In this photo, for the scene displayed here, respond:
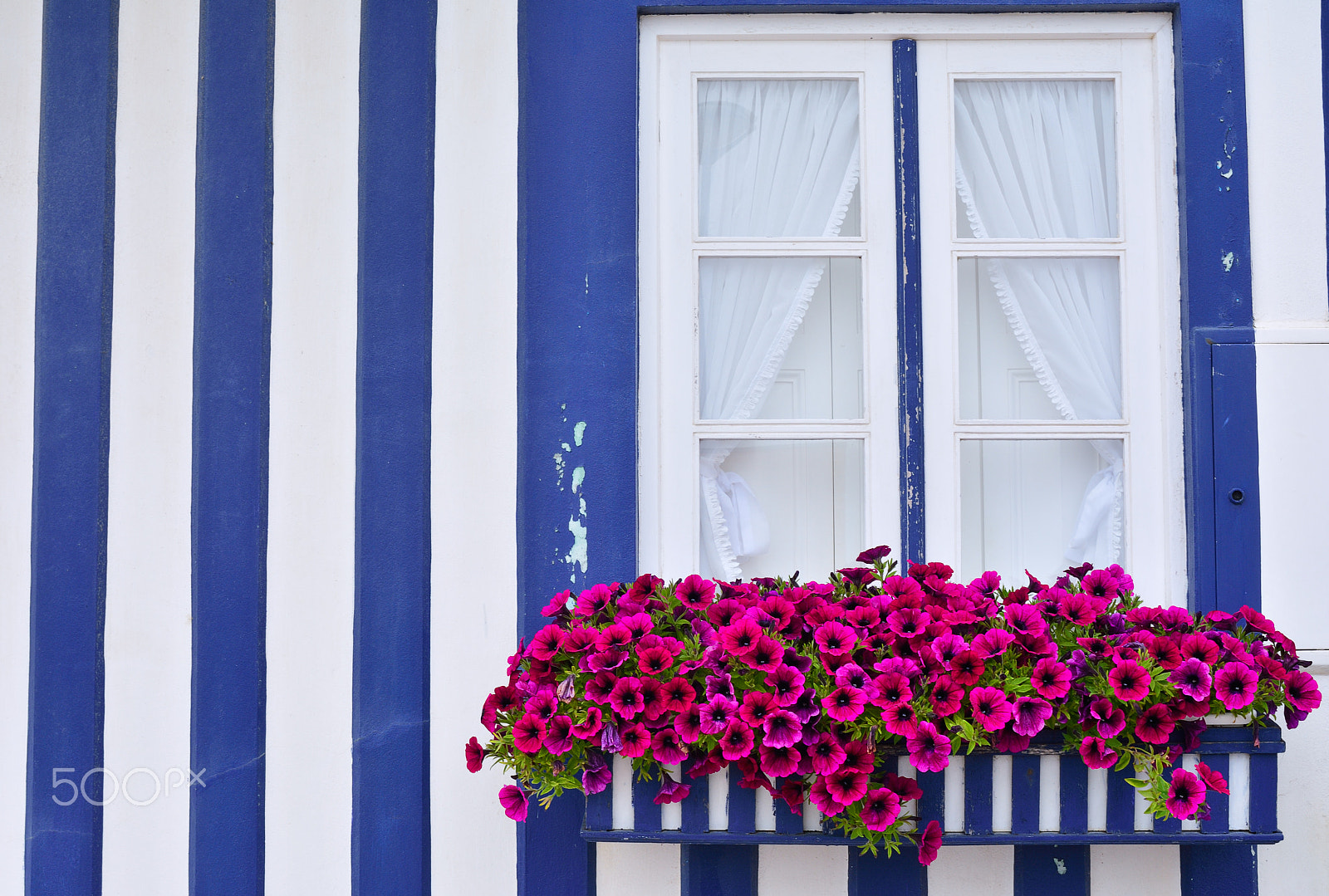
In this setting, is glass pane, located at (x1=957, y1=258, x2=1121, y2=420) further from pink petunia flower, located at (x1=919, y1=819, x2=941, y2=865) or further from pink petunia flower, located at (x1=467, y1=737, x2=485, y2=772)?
pink petunia flower, located at (x1=467, y1=737, x2=485, y2=772)

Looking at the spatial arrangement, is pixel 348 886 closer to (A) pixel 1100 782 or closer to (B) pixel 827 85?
(A) pixel 1100 782

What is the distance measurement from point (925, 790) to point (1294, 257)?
1.30 meters

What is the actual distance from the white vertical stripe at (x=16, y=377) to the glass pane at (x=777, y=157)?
4.55ft

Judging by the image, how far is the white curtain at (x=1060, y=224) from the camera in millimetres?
2080

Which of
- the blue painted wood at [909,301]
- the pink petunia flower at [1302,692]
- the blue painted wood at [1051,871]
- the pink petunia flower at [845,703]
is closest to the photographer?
the pink petunia flower at [845,703]

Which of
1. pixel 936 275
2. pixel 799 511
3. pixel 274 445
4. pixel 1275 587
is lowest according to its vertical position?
pixel 1275 587

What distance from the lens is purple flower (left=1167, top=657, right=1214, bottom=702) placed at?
1646mm

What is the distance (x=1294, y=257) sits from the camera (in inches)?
80.1

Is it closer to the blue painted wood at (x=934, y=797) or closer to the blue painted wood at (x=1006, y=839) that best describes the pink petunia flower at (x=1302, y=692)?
the blue painted wood at (x=1006, y=839)

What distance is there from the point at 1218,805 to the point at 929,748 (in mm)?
553

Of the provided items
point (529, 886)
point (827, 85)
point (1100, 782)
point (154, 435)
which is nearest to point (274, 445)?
point (154, 435)

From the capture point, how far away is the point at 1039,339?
2.10 metres

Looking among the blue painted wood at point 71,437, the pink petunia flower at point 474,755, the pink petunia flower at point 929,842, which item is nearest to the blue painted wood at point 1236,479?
the pink petunia flower at point 929,842

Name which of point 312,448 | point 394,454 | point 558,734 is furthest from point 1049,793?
point 312,448
